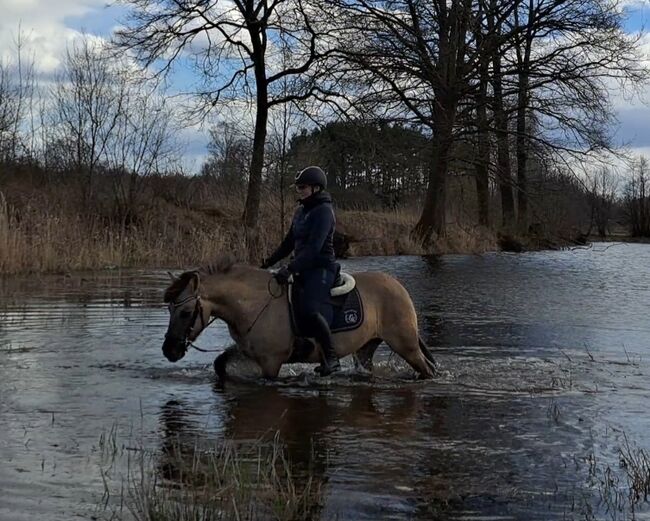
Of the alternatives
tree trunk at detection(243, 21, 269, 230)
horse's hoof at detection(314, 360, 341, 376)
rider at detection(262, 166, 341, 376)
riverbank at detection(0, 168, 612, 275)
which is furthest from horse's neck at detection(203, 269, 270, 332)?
tree trunk at detection(243, 21, 269, 230)

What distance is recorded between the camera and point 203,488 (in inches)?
218

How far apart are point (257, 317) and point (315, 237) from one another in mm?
1011

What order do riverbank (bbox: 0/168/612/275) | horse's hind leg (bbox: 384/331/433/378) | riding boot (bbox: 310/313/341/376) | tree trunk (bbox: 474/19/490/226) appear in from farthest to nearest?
tree trunk (bbox: 474/19/490/226) → riverbank (bbox: 0/168/612/275) → horse's hind leg (bbox: 384/331/433/378) → riding boot (bbox: 310/313/341/376)

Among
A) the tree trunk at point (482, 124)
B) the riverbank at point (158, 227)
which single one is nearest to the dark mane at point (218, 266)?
the riverbank at point (158, 227)

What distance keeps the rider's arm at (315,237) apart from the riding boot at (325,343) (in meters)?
0.54

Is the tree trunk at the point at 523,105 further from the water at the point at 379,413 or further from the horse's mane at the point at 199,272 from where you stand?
the horse's mane at the point at 199,272

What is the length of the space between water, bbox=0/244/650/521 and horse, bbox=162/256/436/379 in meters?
0.38

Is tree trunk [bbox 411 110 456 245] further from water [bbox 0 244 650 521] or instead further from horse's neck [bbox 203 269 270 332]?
horse's neck [bbox 203 269 270 332]

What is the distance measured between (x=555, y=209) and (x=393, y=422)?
34181 mm

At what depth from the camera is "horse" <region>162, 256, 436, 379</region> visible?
9.34 meters

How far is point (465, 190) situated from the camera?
41688 mm

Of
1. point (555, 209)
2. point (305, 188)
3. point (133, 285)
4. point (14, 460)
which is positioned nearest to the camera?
point (14, 460)

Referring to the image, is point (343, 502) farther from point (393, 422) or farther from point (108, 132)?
point (108, 132)

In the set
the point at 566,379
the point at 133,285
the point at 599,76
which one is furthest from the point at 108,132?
the point at 566,379
